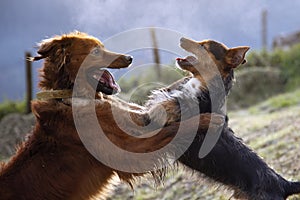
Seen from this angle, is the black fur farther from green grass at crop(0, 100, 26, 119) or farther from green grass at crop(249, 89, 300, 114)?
green grass at crop(0, 100, 26, 119)

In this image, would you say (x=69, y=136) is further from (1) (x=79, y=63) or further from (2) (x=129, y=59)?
(2) (x=129, y=59)

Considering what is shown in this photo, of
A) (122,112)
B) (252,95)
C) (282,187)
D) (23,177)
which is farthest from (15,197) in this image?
(252,95)

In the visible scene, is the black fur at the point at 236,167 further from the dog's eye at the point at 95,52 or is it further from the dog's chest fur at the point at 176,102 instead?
the dog's eye at the point at 95,52

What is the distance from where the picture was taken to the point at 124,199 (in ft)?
25.7

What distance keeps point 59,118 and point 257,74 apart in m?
14.1

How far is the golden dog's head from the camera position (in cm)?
454

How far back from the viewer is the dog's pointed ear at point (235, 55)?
5069 mm

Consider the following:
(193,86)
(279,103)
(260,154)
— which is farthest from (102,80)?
(279,103)

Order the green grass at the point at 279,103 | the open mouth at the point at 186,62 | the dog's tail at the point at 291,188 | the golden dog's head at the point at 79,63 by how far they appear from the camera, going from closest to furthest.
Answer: the golden dog's head at the point at 79,63
the dog's tail at the point at 291,188
the open mouth at the point at 186,62
the green grass at the point at 279,103

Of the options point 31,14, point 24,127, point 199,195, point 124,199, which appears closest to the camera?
point 199,195

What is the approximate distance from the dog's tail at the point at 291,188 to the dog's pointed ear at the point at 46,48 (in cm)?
254

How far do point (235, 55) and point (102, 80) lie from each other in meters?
1.42

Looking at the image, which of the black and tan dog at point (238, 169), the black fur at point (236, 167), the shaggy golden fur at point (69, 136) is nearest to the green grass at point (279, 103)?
the black and tan dog at point (238, 169)

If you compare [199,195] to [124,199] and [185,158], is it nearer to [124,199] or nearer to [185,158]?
[124,199]
